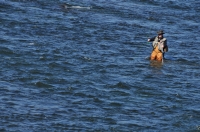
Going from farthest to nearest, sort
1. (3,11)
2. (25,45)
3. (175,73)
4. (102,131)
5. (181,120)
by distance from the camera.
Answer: (3,11), (25,45), (175,73), (181,120), (102,131)

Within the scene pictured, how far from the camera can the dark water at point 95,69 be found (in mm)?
22828

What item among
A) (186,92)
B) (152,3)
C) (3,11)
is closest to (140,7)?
(152,3)

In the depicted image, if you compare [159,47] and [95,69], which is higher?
[159,47]

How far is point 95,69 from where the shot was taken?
96.4 ft

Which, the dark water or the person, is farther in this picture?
the person

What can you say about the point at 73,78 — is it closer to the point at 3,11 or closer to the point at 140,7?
the point at 3,11

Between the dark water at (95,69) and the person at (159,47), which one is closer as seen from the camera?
the dark water at (95,69)

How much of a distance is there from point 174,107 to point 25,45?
9.78m

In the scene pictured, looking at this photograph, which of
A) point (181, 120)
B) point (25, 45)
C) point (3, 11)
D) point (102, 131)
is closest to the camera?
point (102, 131)

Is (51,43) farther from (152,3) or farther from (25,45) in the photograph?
(152,3)

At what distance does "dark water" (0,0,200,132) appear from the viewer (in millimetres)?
22828

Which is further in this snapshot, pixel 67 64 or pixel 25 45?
pixel 25 45

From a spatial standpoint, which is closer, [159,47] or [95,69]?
[95,69]

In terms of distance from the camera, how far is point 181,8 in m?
46.2
